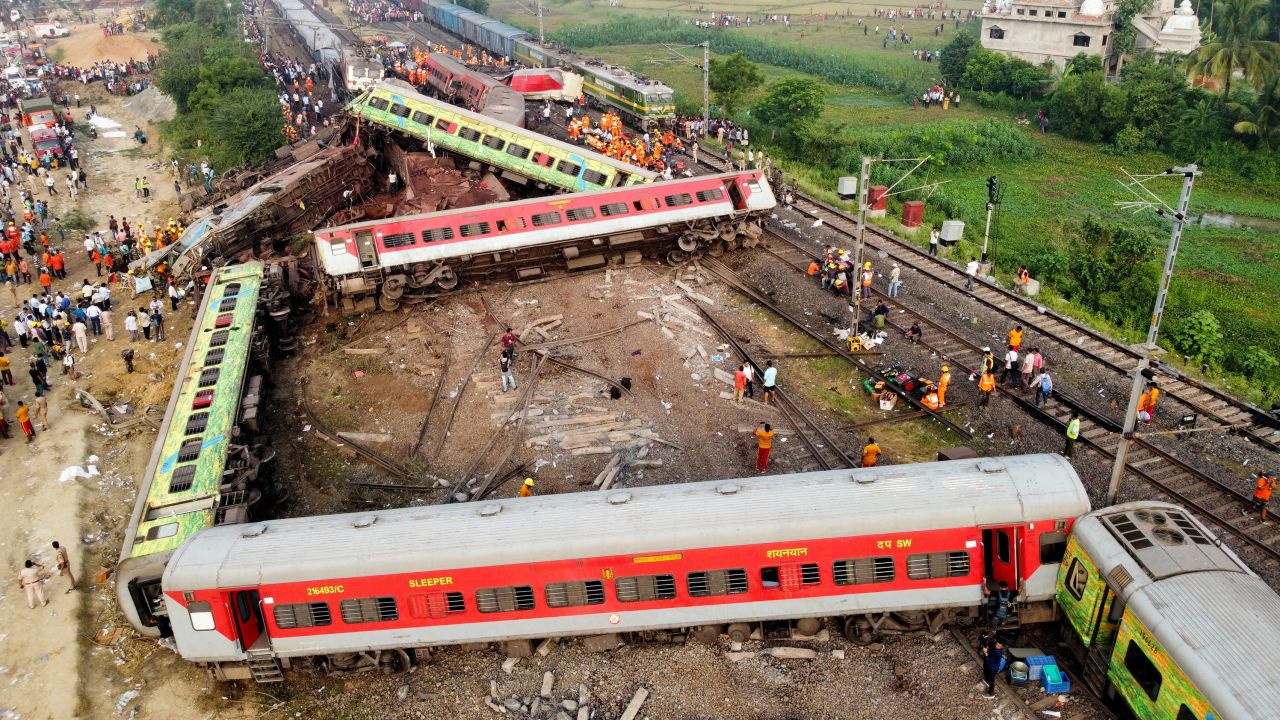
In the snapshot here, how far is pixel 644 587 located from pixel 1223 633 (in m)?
9.07

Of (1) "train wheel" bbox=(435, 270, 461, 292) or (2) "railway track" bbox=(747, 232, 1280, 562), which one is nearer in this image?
(2) "railway track" bbox=(747, 232, 1280, 562)

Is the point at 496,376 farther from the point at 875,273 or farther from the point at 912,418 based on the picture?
the point at 875,273

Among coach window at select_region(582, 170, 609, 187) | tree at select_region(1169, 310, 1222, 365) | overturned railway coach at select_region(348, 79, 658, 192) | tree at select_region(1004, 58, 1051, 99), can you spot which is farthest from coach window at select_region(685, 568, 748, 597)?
tree at select_region(1004, 58, 1051, 99)

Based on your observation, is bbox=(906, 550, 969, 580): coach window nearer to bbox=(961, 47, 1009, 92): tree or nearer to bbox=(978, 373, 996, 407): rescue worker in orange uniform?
bbox=(978, 373, 996, 407): rescue worker in orange uniform

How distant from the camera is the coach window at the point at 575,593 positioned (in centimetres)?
1750

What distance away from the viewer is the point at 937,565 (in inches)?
683

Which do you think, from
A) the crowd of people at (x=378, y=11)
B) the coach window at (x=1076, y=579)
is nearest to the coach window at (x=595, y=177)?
the coach window at (x=1076, y=579)

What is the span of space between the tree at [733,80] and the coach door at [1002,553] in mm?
43863

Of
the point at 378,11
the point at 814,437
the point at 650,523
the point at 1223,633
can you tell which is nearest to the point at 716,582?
the point at 650,523

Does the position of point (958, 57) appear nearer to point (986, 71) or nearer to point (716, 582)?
point (986, 71)

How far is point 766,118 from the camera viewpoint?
55812mm

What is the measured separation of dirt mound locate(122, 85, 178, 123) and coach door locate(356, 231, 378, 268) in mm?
45028

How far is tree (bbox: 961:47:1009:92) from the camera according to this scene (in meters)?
68.9

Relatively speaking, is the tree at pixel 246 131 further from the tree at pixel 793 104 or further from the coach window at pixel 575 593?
the coach window at pixel 575 593
